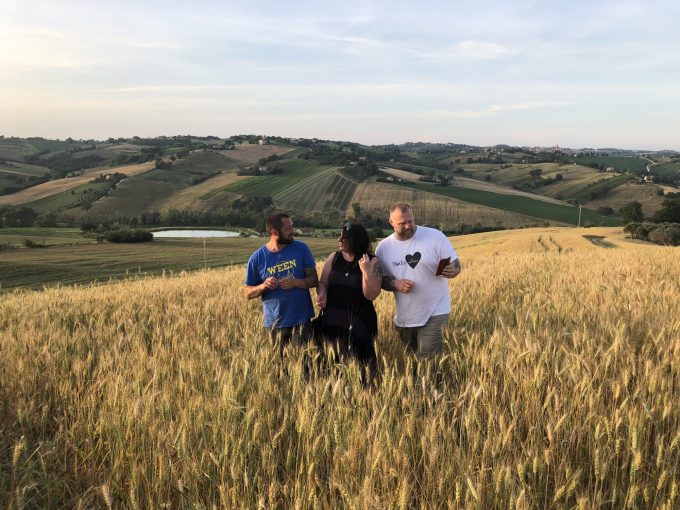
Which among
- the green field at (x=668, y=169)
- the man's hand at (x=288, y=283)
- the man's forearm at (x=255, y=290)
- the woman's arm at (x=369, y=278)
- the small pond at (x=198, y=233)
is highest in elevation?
the green field at (x=668, y=169)

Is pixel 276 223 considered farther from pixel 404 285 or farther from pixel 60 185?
pixel 60 185

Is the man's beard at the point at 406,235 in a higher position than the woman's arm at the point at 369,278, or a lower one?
higher

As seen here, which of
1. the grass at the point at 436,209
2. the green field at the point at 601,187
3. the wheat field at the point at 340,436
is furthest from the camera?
the green field at the point at 601,187

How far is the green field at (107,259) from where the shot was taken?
110 ft

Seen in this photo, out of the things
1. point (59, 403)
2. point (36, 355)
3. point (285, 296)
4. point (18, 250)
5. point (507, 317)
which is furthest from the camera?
point (18, 250)

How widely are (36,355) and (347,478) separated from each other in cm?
322

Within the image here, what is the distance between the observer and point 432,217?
81.9m

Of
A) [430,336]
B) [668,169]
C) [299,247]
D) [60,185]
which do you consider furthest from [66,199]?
[668,169]

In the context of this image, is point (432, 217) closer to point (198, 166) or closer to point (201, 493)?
point (198, 166)

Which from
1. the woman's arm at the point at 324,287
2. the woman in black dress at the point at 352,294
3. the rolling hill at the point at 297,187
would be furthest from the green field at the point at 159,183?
the woman in black dress at the point at 352,294

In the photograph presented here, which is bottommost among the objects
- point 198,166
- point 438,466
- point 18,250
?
point 18,250

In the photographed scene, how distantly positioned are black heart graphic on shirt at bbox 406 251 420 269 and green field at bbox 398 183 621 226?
84819mm

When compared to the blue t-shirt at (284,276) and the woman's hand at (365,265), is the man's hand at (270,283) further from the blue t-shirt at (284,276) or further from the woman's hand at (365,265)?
the woman's hand at (365,265)

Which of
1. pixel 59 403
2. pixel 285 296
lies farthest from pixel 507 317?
pixel 59 403
